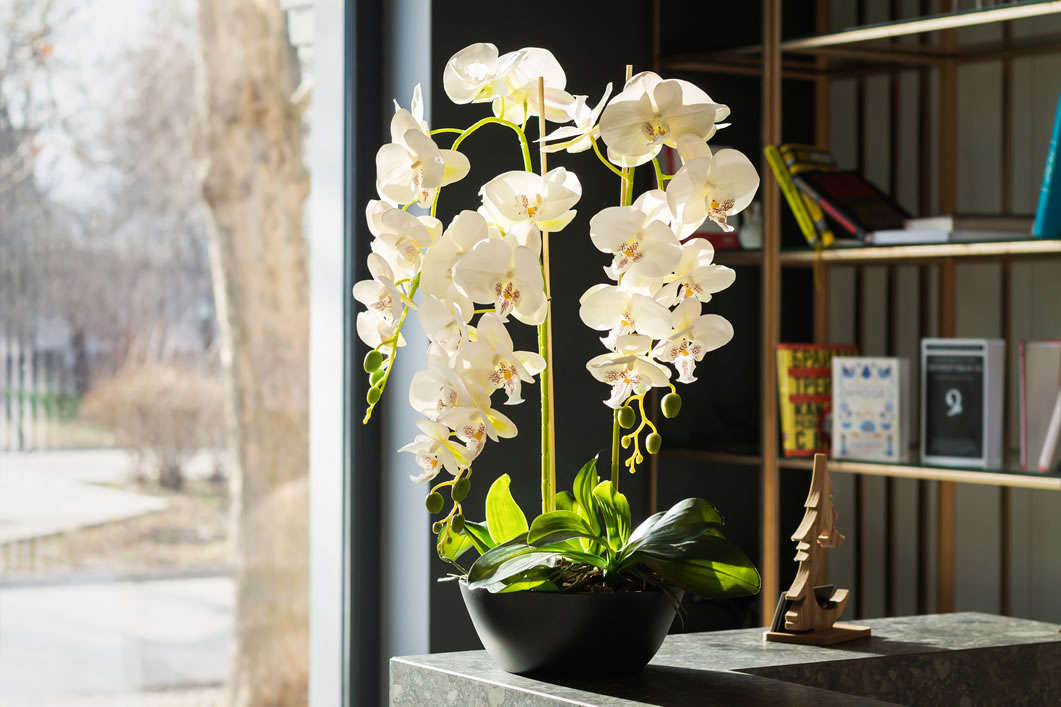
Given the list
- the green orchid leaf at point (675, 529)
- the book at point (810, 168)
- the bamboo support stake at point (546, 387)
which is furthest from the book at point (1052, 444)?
the bamboo support stake at point (546, 387)

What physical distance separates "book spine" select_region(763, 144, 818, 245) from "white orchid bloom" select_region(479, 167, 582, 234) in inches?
76.6

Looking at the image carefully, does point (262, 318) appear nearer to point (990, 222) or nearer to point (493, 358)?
point (990, 222)

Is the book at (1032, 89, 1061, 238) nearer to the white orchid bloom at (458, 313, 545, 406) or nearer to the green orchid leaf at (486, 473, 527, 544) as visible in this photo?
the green orchid leaf at (486, 473, 527, 544)

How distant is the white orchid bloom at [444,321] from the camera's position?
1.13 metres

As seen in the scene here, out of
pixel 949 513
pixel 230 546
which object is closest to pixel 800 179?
pixel 949 513

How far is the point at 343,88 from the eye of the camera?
9.79 ft

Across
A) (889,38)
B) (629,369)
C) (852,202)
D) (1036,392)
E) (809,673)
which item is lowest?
(809,673)

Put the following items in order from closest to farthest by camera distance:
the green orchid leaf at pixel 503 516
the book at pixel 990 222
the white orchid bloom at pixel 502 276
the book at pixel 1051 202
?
1. the white orchid bloom at pixel 502 276
2. the green orchid leaf at pixel 503 516
3. the book at pixel 1051 202
4. the book at pixel 990 222

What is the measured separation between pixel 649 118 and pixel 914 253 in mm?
A: 1816

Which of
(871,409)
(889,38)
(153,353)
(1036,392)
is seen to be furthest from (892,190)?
(153,353)

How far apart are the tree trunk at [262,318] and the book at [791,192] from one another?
1.12 metres

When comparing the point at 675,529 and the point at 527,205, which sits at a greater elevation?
the point at 527,205

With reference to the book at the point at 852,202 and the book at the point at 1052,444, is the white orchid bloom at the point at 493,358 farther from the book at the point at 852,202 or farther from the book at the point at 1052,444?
the book at the point at 852,202

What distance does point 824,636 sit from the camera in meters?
1.58
